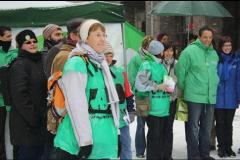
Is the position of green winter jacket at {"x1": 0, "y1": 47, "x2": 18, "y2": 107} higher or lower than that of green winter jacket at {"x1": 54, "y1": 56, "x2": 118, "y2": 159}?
higher

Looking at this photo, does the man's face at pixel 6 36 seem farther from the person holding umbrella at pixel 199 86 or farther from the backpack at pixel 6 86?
the person holding umbrella at pixel 199 86

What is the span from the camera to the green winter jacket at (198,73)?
5.48m

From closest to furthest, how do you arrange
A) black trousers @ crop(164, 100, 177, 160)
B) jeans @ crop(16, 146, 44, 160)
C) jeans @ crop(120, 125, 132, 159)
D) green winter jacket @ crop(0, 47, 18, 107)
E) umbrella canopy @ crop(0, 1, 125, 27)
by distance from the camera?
jeans @ crop(16, 146, 44, 160) < jeans @ crop(120, 125, 132, 159) < green winter jacket @ crop(0, 47, 18, 107) < black trousers @ crop(164, 100, 177, 160) < umbrella canopy @ crop(0, 1, 125, 27)

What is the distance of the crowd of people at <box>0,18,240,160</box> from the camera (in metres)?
3.04

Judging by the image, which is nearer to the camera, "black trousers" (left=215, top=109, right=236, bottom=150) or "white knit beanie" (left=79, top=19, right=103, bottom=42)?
"white knit beanie" (left=79, top=19, right=103, bottom=42)

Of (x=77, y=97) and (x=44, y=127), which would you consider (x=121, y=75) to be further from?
(x=77, y=97)

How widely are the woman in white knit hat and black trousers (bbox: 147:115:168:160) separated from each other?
216 cm

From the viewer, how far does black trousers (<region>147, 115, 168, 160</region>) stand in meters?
5.28

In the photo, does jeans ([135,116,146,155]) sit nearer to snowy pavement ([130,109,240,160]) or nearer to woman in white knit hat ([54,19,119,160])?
snowy pavement ([130,109,240,160])

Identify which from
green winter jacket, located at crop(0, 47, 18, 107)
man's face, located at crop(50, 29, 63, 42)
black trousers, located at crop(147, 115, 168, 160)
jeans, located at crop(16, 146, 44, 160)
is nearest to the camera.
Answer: jeans, located at crop(16, 146, 44, 160)

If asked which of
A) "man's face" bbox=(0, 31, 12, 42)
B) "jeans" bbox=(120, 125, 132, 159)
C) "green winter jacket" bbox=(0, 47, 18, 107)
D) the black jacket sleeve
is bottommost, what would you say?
"jeans" bbox=(120, 125, 132, 159)

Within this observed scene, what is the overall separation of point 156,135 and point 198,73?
97 centimetres

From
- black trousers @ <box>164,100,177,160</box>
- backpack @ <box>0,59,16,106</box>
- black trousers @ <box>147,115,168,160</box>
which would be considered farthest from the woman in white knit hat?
black trousers @ <box>164,100,177,160</box>

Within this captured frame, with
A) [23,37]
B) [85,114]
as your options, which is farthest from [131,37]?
[85,114]
